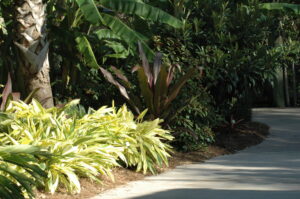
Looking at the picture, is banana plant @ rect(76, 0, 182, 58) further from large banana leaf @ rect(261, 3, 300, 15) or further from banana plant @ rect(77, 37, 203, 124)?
large banana leaf @ rect(261, 3, 300, 15)

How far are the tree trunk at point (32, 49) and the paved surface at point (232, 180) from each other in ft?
8.23

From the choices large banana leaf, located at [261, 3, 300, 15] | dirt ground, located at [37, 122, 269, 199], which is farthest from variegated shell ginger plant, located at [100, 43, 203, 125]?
large banana leaf, located at [261, 3, 300, 15]

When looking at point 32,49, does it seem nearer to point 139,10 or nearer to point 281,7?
point 139,10

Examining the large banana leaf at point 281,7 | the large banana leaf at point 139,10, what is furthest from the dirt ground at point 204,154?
the large banana leaf at point 281,7

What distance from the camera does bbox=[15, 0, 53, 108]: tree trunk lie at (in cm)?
1097

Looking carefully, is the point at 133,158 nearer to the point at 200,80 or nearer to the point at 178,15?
the point at 200,80

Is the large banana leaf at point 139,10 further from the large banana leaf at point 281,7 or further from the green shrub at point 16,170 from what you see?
the green shrub at point 16,170

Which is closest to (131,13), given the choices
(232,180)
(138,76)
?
(138,76)

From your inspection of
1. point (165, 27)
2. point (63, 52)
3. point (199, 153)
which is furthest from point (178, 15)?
point (199, 153)

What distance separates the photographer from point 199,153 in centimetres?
1270

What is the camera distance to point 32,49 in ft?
36.1

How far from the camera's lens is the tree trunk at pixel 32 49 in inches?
432

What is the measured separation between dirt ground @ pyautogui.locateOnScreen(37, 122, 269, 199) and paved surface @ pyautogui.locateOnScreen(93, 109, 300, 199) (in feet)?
0.63

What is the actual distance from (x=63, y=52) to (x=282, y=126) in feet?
22.8
